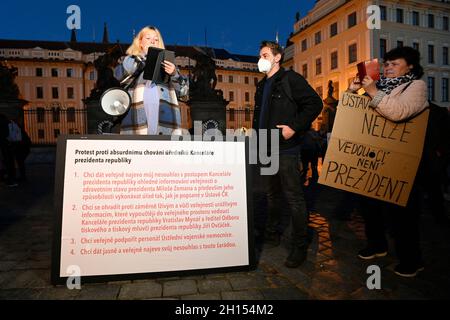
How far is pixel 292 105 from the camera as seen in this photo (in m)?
3.29

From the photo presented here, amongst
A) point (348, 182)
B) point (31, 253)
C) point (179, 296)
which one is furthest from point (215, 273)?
point (31, 253)

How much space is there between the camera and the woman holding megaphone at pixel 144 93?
10.7 ft

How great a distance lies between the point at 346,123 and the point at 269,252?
60.2 inches

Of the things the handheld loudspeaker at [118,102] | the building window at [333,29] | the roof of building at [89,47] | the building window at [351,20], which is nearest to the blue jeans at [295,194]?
the handheld loudspeaker at [118,102]

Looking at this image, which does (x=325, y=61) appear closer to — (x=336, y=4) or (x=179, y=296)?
(x=336, y=4)

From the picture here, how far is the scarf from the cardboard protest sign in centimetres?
17

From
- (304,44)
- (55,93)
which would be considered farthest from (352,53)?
(55,93)

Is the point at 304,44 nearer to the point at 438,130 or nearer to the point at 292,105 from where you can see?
the point at 438,130

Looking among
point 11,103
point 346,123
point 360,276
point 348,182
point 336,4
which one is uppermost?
point 336,4

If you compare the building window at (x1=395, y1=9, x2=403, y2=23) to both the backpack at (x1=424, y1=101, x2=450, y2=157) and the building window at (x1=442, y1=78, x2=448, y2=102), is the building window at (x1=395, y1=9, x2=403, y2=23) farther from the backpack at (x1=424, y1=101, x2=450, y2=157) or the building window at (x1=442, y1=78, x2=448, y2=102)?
the backpack at (x1=424, y1=101, x2=450, y2=157)

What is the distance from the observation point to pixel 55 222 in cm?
257

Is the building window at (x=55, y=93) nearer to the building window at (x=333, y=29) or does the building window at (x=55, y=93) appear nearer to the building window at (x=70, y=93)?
the building window at (x=70, y=93)

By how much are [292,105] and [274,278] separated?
1.60 meters
